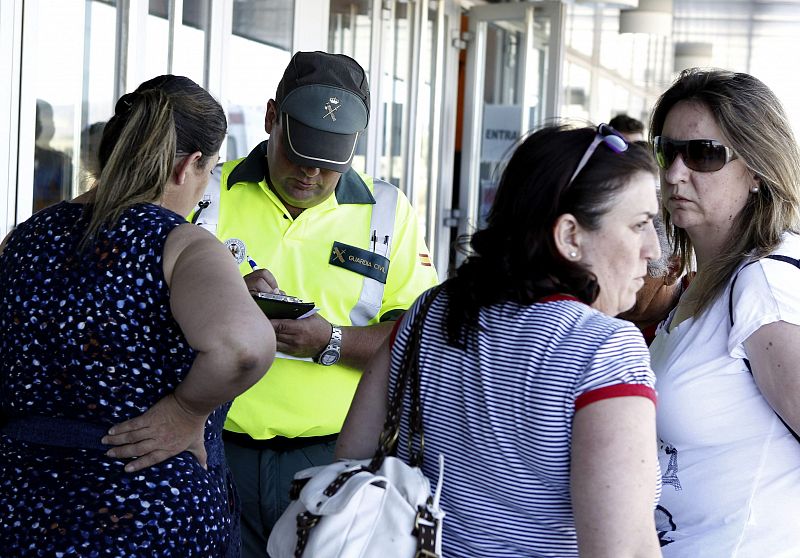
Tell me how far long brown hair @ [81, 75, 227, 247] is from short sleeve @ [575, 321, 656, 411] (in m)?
0.90

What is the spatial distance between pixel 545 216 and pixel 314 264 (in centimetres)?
124

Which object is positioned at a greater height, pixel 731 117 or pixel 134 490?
pixel 731 117

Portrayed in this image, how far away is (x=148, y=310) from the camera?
1776 millimetres

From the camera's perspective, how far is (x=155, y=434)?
1.82m

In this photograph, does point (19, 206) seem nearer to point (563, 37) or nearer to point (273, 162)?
point (273, 162)

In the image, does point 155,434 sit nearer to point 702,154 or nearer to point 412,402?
point 412,402

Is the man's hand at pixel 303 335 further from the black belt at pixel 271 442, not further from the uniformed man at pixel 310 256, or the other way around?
the black belt at pixel 271 442

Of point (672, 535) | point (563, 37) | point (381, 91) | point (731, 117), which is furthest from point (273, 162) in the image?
point (563, 37)

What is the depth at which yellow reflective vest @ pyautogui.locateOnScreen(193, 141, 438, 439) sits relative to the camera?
8.58 ft

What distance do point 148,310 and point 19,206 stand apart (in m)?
1.77

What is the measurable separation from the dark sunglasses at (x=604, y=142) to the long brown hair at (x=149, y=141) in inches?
32.1

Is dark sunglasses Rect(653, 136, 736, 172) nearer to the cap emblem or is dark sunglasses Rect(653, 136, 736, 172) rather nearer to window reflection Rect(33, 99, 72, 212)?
the cap emblem

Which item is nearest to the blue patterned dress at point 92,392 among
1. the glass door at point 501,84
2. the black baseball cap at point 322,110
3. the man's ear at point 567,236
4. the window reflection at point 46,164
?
the man's ear at point 567,236

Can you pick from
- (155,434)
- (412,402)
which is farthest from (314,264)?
(412,402)
